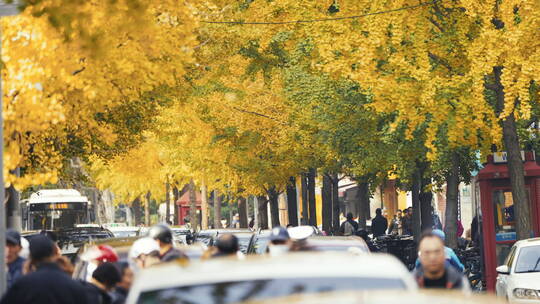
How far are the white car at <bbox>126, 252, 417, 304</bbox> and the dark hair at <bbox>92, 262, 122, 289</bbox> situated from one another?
3.27 metres

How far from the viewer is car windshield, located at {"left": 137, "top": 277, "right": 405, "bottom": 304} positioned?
20.5ft

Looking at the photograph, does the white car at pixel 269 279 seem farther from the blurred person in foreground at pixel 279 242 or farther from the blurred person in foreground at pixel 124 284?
the blurred person in foreground at pixel 279 242

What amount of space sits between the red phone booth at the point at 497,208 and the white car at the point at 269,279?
60.3 feet

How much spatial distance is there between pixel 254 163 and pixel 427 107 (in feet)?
70.0

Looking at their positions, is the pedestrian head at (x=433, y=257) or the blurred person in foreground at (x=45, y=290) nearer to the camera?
the blurred person in foreground at (x=45, y=290)

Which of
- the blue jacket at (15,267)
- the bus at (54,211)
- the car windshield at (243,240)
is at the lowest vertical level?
the blue jacket at (15,267)

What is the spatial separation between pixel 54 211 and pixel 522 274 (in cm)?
2986

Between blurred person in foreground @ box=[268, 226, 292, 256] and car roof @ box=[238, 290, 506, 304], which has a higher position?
blurred person in foreground @ box=[268, 226, 292, 256]

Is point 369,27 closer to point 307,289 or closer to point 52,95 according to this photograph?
point 52,95

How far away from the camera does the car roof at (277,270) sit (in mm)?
6379

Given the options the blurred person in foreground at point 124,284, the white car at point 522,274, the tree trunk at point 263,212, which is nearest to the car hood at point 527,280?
the white car at point 522,274

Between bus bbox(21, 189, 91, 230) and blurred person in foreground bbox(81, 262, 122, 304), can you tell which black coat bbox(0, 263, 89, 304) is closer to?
blurred person in foreground bbox(81, 262, 122, 304)

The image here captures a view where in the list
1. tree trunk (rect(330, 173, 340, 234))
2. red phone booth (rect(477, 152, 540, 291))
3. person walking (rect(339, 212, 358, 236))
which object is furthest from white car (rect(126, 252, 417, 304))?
tree trunk (rect(330, 173, 340, 234))

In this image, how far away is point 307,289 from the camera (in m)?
6.24
